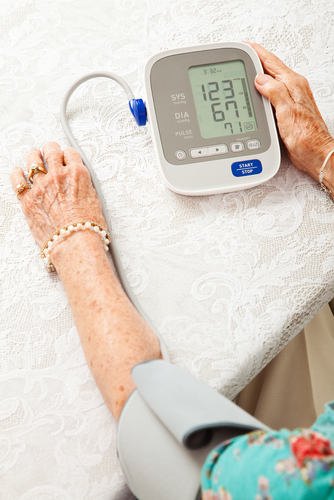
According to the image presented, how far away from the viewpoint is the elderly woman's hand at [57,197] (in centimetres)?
67

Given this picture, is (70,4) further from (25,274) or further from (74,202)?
(25,274)

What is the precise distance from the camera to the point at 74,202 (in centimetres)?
67

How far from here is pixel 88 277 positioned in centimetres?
62

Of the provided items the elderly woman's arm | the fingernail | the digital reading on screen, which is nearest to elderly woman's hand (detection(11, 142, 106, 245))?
the elderly woman's arm

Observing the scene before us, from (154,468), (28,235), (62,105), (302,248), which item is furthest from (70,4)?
(154,468)

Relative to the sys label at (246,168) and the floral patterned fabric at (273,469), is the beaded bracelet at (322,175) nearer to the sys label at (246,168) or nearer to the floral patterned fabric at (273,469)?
the sys label at (246,168)

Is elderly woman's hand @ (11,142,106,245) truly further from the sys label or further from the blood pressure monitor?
the sys label

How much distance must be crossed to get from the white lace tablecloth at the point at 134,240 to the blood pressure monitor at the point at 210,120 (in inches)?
1.5

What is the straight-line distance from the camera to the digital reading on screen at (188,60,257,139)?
73 centimetres

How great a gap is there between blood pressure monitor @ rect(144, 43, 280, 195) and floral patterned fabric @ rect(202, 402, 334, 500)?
45 cm

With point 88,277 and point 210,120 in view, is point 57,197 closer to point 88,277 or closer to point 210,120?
point 88,277

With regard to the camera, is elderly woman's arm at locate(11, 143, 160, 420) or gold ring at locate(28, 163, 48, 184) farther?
gold ring at locate(28, 163, 48, 184)

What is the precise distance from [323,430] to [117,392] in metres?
0.26

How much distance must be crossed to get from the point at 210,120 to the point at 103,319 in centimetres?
41
